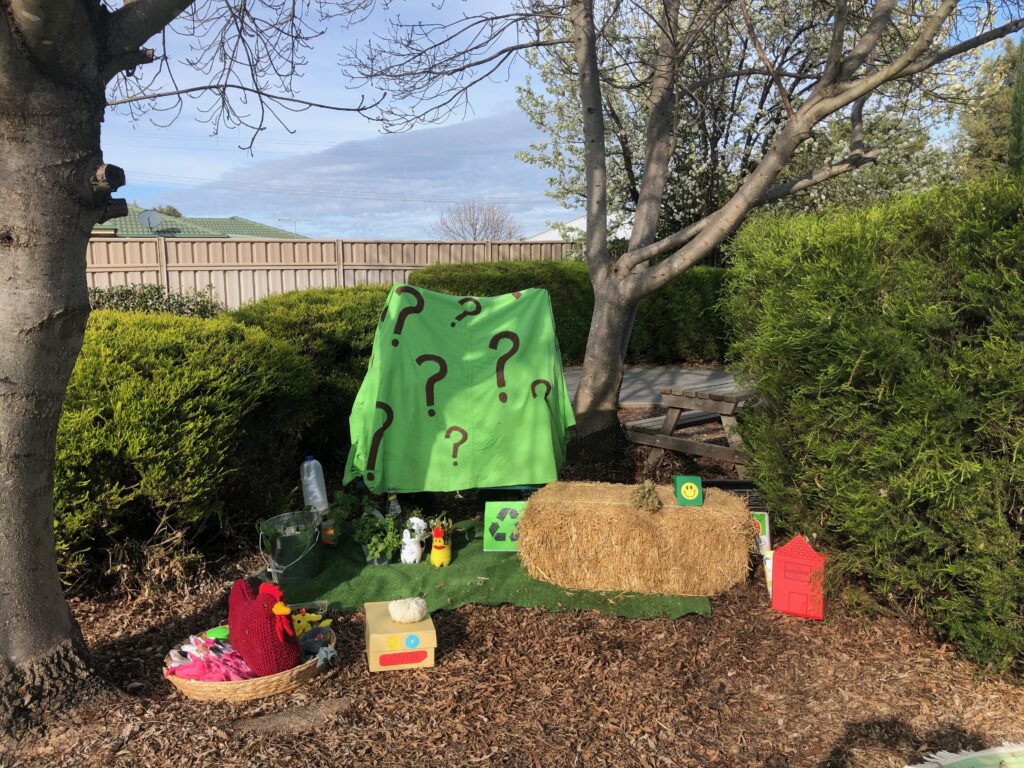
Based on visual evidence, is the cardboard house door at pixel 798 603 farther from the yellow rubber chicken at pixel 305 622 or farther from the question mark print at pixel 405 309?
the question mark print at pixel 405 309

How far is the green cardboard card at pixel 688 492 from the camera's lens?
4090 mm

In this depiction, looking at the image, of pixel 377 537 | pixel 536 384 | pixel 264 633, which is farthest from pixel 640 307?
pixel 264 633

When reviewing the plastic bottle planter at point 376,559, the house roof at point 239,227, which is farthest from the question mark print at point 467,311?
the house roof at point 239,227

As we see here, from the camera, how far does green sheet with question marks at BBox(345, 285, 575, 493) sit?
463 centimetres

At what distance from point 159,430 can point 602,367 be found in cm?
352

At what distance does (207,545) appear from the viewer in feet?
14.4

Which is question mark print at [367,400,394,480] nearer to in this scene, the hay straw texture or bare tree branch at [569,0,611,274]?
the hay straw texture

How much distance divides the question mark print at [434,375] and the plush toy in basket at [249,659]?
6.04ft

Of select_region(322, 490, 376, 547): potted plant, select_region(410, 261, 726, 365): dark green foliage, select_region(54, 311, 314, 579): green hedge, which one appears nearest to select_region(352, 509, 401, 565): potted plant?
select_region(322, 490, 376, 547): potted plant

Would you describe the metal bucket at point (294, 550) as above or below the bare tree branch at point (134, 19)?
below

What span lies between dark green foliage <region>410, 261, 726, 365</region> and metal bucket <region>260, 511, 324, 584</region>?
723cm

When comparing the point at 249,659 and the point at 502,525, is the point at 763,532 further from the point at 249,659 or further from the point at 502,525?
the point at 249,659

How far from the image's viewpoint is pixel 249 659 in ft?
9.89

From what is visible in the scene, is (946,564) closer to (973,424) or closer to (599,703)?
(973,424)
